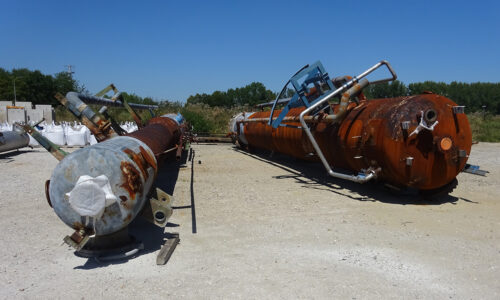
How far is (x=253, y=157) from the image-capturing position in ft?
44.1

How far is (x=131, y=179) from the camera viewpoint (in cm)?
360

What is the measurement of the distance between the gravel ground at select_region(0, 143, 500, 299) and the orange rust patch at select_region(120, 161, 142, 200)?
2.83 ft

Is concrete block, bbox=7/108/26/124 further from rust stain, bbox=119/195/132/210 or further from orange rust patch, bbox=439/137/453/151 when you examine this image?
orange rust patch, bbox=439/137/453/151

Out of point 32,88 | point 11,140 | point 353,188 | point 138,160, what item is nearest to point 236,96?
point 32,88

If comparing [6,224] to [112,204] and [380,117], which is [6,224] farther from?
[380,117]

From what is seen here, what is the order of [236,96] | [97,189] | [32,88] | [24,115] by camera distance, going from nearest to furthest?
[97,189]
[24,115]
[32,88]
[236,96]

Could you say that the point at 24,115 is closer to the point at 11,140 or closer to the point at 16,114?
the point at 16,114

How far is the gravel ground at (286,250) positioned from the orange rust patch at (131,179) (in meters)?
0.86

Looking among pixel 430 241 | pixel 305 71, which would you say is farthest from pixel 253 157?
pixel 430 241

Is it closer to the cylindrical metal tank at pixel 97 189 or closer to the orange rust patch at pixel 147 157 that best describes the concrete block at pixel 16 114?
the orange rust patch at pixel 147 157

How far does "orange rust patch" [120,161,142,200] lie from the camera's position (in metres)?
3.54

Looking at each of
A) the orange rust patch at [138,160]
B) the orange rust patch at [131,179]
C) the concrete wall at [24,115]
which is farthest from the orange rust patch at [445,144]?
the concrete wall at [24,115]

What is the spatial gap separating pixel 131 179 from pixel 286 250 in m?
1.99

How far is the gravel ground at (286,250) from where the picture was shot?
Result: 335 cm
